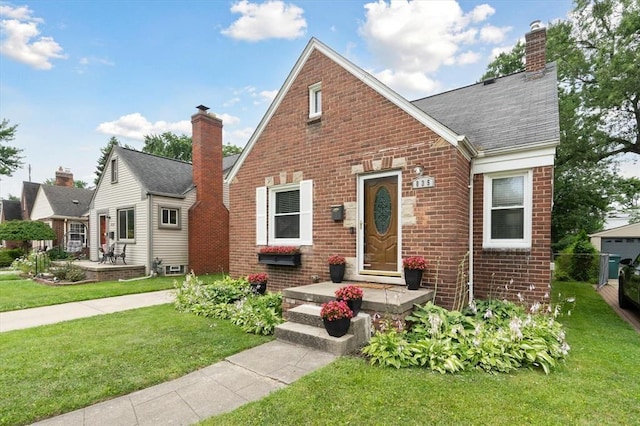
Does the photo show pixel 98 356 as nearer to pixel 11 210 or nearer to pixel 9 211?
pixel 9 211

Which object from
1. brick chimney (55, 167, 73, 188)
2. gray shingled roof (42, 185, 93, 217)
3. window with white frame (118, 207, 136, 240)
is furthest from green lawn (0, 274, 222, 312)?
brick chimney (55, 167, 73, 188)

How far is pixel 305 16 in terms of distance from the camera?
874 cm

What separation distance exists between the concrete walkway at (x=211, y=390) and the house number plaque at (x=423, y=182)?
131 inches

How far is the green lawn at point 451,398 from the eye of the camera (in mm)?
2529

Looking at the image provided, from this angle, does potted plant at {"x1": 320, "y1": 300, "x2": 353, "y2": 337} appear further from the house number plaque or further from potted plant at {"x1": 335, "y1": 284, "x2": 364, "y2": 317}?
the house number plaque

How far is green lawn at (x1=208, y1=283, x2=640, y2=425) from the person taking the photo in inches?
99.6

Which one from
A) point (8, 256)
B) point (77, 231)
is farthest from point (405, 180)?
point (8, 256)

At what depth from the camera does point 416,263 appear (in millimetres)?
5234

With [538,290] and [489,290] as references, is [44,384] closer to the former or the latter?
[489,290]

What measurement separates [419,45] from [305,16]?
5.49 m

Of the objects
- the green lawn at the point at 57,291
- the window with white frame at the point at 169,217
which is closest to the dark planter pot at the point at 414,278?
the green lawn at the point at 57,291

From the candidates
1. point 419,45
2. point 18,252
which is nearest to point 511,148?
point 419,45

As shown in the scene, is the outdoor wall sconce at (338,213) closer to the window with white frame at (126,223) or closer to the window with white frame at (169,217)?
the window with white frame at (169,217)

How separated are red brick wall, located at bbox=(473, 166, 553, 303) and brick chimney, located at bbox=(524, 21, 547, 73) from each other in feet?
12.9
